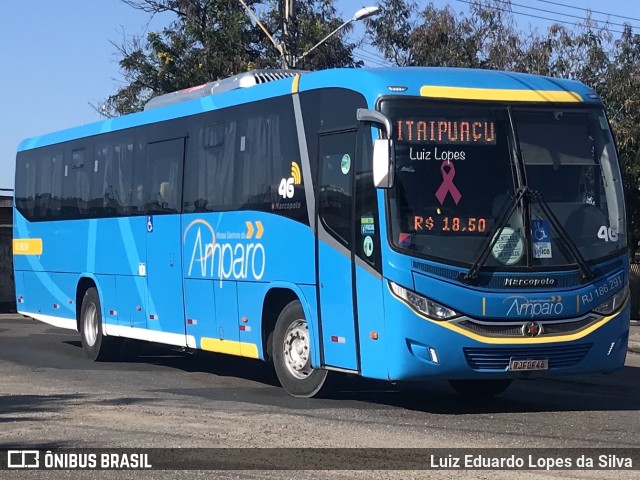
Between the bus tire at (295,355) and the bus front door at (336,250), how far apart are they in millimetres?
532

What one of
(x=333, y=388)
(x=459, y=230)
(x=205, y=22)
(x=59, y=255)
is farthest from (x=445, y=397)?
(x=205, y=22)

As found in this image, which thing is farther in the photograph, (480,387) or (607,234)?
(480,387)

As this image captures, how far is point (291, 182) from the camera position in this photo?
1362cm

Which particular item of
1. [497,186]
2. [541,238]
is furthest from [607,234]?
[497,186]

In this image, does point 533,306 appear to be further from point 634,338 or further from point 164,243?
point 634,338

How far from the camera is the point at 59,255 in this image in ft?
67.5

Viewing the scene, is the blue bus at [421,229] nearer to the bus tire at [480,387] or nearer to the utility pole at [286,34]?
the bus tire at [480,387]

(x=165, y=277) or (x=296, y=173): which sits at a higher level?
(x=296, y=173)

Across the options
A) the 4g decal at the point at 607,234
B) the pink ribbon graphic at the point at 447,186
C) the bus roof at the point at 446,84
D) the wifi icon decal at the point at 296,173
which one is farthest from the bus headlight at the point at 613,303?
the wifi icon decal at the point at 296,173

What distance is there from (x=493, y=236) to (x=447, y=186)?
650mm

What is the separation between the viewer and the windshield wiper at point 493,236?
11.7 m

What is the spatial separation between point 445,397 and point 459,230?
3155 millimetres

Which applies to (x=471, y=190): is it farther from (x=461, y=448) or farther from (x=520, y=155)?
(x=461, y=448)

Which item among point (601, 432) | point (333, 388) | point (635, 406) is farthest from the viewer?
point (333, 388)
